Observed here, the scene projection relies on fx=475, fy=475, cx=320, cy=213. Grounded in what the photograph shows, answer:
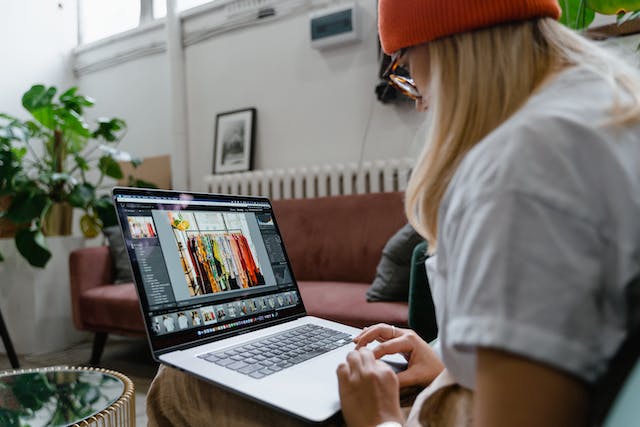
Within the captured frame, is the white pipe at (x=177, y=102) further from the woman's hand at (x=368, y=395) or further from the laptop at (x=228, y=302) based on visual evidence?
the woman's hand at (x=368, y=395)

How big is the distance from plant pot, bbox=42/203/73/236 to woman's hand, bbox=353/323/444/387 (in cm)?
284

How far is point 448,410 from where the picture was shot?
0.50 m

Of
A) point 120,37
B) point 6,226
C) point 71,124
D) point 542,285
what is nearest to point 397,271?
point 542,285

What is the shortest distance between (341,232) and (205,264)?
165 centimetres

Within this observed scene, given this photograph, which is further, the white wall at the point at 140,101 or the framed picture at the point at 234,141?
the white wall at the point at 140,101

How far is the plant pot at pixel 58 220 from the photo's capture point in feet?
9.84

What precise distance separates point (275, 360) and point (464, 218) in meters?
0.45

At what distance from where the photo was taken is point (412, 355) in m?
0.71

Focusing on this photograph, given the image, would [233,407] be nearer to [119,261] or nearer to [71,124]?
[119,261]

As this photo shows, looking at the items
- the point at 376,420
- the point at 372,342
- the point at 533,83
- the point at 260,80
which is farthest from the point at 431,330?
the point at 260,80

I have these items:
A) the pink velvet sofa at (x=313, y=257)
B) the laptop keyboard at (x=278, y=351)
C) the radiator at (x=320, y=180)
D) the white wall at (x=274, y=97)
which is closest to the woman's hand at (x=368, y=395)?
the laptop keyboard at (x=278, y=351)

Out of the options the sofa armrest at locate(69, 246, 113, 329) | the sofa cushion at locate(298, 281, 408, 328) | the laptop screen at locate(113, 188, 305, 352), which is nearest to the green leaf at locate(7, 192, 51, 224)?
the sofa armrest at locate(69, 246, 113, 329)

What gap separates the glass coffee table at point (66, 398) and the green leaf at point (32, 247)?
1596 mm

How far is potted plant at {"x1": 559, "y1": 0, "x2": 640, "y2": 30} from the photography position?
1.24m
